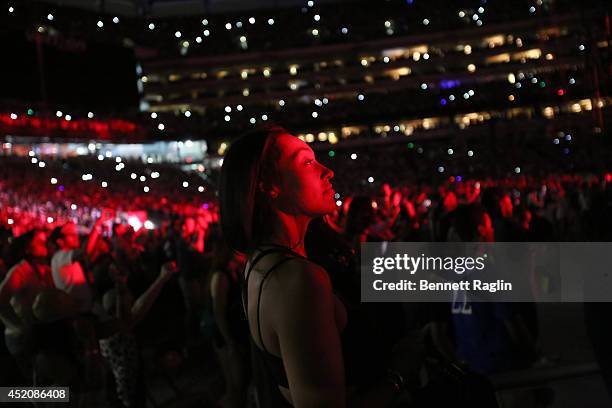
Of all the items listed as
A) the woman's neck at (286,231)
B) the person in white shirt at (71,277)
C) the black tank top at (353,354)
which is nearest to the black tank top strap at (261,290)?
the black tank top at (353,354)

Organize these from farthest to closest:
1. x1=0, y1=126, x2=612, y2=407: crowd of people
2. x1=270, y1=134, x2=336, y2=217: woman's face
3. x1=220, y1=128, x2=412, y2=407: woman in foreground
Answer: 1. x1=270, y1=134, x2=336, y2=217: woman's face
2. x1=0, y1=126, x2=612, y2=407: crowd of people
3. x1=220, y1=128, x2=412, y2=407: woman in foreground

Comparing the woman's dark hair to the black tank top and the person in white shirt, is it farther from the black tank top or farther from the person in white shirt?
the person in white shirt

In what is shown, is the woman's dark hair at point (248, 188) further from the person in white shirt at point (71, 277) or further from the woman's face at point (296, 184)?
the person in white shirt at point (71, 277)

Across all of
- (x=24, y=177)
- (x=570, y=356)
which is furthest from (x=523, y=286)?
(x=24, y=177)

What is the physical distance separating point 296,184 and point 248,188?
12cm

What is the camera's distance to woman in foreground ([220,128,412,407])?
5.45 ft

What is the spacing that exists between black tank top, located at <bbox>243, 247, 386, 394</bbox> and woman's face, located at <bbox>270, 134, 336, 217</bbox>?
151 millimetres

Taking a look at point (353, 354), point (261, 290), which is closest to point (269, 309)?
point (261, 290)

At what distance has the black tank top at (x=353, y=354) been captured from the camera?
1.80 meters

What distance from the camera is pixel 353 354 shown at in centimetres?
181

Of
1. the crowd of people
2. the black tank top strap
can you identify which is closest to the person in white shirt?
the crowd of people

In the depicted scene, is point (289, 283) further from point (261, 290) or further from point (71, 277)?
point (71, 277)

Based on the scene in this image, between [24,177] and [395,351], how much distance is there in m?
42.9

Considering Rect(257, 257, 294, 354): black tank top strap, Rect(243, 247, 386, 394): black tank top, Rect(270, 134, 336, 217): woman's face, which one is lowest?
Rect(243, 247, 386, 394): black tank top
